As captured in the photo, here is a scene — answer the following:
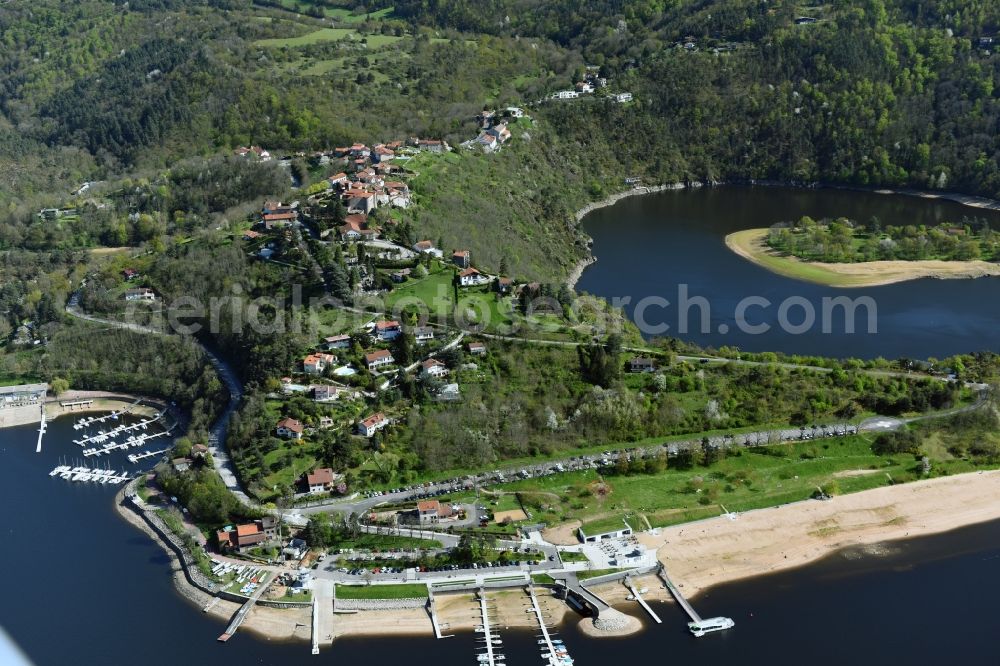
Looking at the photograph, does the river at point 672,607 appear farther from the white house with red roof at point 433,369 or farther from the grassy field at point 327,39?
the grassy field at point 327,39

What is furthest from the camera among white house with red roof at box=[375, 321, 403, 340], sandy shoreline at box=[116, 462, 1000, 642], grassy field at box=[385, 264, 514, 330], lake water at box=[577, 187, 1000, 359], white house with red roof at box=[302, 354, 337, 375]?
lake water at box=[577, 187, 1000, 359]

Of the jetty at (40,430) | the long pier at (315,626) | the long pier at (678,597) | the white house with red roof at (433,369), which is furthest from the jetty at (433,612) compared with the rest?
the jetty at (40,430)

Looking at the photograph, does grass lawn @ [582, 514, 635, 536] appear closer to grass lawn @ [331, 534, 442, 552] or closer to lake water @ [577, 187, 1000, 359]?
grass lawn @ [331, 534, 442, 552]

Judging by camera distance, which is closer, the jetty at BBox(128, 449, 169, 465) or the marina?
the jetty at BBox(128, 449, 169, 465)

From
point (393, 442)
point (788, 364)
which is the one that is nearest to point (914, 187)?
point (788, 364)

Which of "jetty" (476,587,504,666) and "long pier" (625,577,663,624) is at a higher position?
"jetty" (476,587,504,666)

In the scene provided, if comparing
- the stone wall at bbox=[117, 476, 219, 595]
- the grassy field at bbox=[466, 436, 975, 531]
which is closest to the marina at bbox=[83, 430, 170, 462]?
the stone wall at bbox=[117, 476, 219, 595]

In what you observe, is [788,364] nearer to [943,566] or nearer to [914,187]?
[943,566]

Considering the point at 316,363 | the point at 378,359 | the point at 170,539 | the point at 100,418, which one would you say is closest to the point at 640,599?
the point at 378,359
